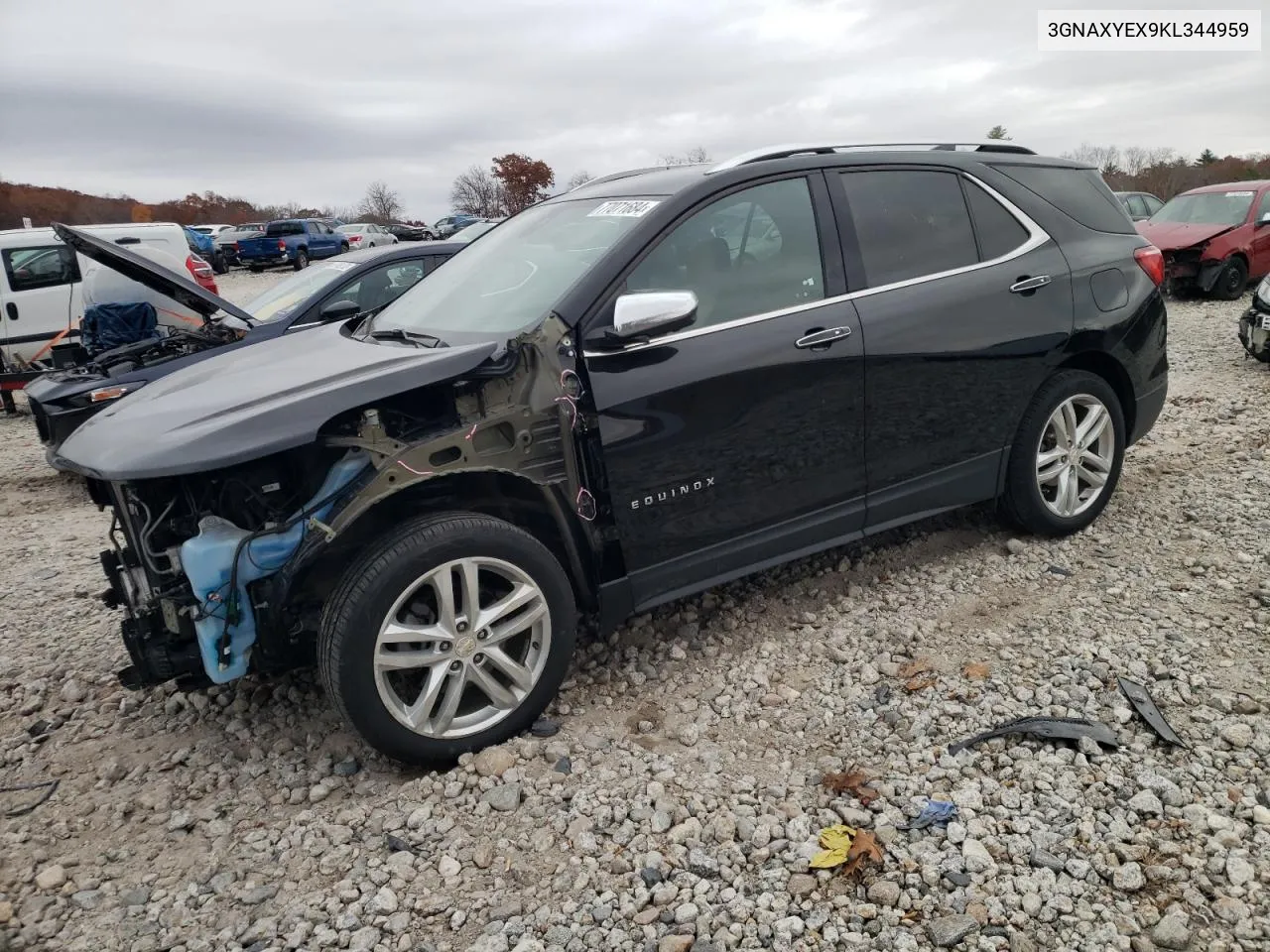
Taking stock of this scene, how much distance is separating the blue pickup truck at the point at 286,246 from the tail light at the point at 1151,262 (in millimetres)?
30383

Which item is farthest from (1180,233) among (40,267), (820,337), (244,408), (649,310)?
(40,267)

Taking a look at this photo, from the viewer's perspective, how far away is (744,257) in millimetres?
3303

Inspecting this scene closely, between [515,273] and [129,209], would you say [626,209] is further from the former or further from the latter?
[129,209]

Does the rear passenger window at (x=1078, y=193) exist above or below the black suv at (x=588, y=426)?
above

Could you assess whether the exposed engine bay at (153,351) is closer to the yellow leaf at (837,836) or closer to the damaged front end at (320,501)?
the damaged front end at (320,501)

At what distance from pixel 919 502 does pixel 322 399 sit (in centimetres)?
250

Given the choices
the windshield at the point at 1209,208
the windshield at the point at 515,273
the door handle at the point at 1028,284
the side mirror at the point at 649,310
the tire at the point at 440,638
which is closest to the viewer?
the tire at the point at 440,638

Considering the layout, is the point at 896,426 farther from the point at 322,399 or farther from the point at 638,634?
the point at 322,399

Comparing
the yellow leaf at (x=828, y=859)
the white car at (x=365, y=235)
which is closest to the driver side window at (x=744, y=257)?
the yellow leaf at (x=828, y=859)

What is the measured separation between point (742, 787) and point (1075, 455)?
2.57 meters

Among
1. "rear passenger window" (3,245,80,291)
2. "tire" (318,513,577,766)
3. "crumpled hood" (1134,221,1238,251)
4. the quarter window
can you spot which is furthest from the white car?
"tire" (318,513,577,766)

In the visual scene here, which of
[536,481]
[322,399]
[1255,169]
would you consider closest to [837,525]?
[536,481]

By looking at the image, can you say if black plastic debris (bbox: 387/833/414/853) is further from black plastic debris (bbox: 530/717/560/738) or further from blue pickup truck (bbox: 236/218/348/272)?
blue pickup truck (bbox: 236/218/348/272)

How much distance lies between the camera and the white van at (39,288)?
31.8ft
